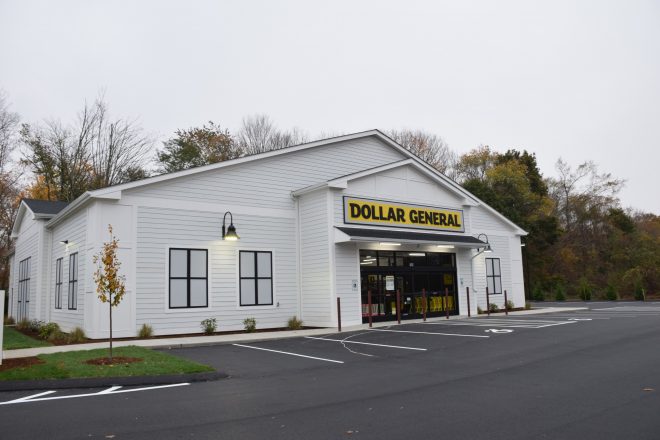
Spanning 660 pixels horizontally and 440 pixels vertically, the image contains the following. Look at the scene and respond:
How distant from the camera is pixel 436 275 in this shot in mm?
22141

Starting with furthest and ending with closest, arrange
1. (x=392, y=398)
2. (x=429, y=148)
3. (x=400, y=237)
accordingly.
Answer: (x=429, y=148), (x=400, y=237), (x=392, y=398)

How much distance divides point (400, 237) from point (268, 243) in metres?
4.94

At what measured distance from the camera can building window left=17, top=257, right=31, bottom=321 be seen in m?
23.3

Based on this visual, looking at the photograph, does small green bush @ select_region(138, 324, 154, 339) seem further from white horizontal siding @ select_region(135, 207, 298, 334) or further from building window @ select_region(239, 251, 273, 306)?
building window @ select_region(239, 251, 273, 306)

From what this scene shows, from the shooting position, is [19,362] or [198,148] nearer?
[19,362]

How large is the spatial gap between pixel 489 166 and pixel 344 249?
34.3 metres

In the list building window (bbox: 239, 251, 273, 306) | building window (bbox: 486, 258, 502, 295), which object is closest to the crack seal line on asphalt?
building window (bbox: 239, 251, 273, 306)

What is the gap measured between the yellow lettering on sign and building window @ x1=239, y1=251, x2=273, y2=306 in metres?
3.31

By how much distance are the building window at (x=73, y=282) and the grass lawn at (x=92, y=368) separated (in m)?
5.96

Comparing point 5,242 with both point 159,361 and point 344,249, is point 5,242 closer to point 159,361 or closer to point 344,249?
point 344,249

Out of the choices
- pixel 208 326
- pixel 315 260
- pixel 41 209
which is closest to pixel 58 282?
pixel 41 209

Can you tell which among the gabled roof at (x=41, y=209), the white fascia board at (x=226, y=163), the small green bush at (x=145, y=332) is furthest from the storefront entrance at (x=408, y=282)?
the gabled roof at (x=41, y=209)

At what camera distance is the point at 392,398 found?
7.43 meters

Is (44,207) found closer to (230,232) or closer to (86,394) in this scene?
→ (230,232)
